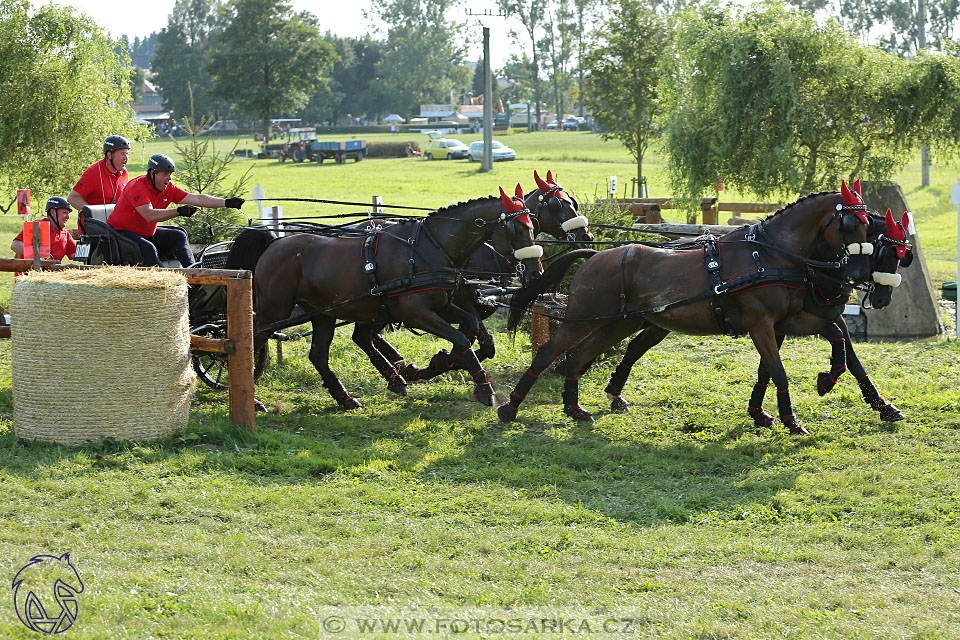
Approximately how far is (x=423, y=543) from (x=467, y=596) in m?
0.84

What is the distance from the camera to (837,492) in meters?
6.98

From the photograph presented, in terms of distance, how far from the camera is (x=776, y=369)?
28.0 ft

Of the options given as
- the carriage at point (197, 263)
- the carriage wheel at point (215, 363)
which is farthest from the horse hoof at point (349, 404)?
the carriage at point (197, 263)

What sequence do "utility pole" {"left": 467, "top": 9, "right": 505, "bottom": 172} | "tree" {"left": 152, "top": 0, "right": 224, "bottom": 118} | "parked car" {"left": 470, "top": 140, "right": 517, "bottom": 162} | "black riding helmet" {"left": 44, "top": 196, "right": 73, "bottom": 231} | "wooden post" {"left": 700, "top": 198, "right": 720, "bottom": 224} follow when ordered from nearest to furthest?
"black riding helmet" {"left": 44, "top": 196, "right": 73, "bottom": 231} → "wooden post" {"left": 700, "top": 198, "right": 720, "bottom": 224} → "utility pole" {"left": 467, "top": 9, "right": 505, "bottom": 172} → "parked car" {"left": 470, "top": 140, "right": 517, "bottom": 162} → "tree" {"left": 152, "top": 0, "right": 224, "bottom": 118}

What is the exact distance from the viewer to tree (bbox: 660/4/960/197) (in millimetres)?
15508

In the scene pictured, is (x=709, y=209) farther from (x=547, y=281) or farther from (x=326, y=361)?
(x=326, y=361)

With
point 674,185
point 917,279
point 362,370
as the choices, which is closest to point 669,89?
point 674,185

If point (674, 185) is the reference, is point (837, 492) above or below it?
below

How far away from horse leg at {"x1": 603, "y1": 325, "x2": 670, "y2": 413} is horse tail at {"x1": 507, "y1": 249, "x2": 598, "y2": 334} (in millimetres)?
948

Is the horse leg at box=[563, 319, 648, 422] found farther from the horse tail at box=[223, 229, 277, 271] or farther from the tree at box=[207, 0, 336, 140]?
the tree at box=[207, 0, 336, 140]

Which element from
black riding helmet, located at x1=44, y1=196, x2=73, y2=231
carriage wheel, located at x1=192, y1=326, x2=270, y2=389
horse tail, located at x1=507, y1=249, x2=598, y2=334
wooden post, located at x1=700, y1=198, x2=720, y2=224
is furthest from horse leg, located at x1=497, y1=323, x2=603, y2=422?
wooden post, located at x1=700, y1=198, x2=720, y2=224

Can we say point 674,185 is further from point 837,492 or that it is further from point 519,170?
point 519,170

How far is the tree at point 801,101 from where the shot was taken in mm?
15508

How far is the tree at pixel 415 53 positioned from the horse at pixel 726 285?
90.6 meters
